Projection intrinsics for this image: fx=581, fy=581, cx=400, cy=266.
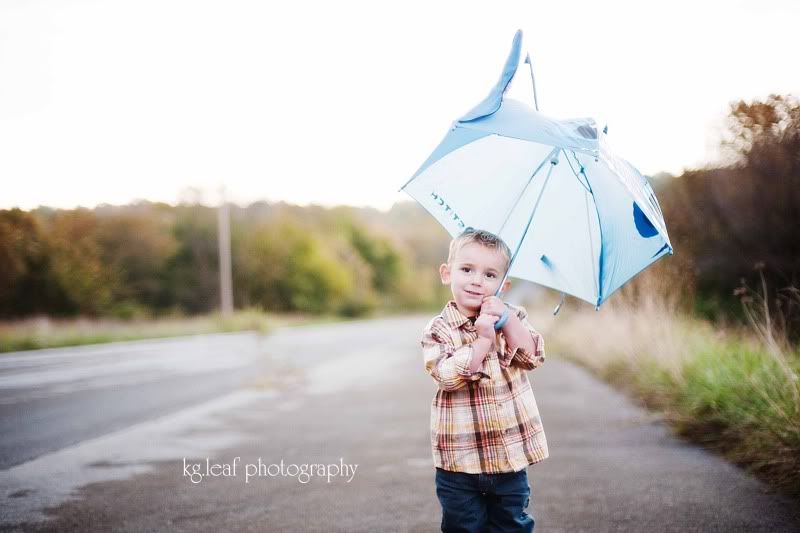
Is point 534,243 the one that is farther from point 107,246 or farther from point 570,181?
point 107,246

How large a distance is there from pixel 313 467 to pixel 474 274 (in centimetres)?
296

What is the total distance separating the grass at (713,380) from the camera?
404cm

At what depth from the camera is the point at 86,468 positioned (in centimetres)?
477

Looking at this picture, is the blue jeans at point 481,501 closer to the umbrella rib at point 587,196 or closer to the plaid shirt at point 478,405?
the plaid shirt at point 478,405

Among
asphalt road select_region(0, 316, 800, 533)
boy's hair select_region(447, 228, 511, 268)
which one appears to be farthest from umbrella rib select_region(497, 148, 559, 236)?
asphalt road select_region(0, 316, 800, 533)

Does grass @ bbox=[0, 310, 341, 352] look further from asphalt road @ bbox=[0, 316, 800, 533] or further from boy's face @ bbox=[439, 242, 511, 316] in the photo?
boy's face @ bbox=[439, 242, 511, 316]

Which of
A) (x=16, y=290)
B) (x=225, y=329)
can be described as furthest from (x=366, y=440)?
(x=16, y=290)

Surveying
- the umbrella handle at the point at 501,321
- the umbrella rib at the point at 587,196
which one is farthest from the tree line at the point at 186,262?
the umbrella handle at the point at 501,321

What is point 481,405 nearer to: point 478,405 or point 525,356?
point 478,405

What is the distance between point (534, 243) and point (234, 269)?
45.2 m

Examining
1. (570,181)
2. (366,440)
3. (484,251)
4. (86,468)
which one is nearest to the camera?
(484,251)

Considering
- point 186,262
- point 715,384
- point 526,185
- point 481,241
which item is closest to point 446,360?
point 481,241

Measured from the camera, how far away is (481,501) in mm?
2469

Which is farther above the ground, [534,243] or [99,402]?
[534,243]
